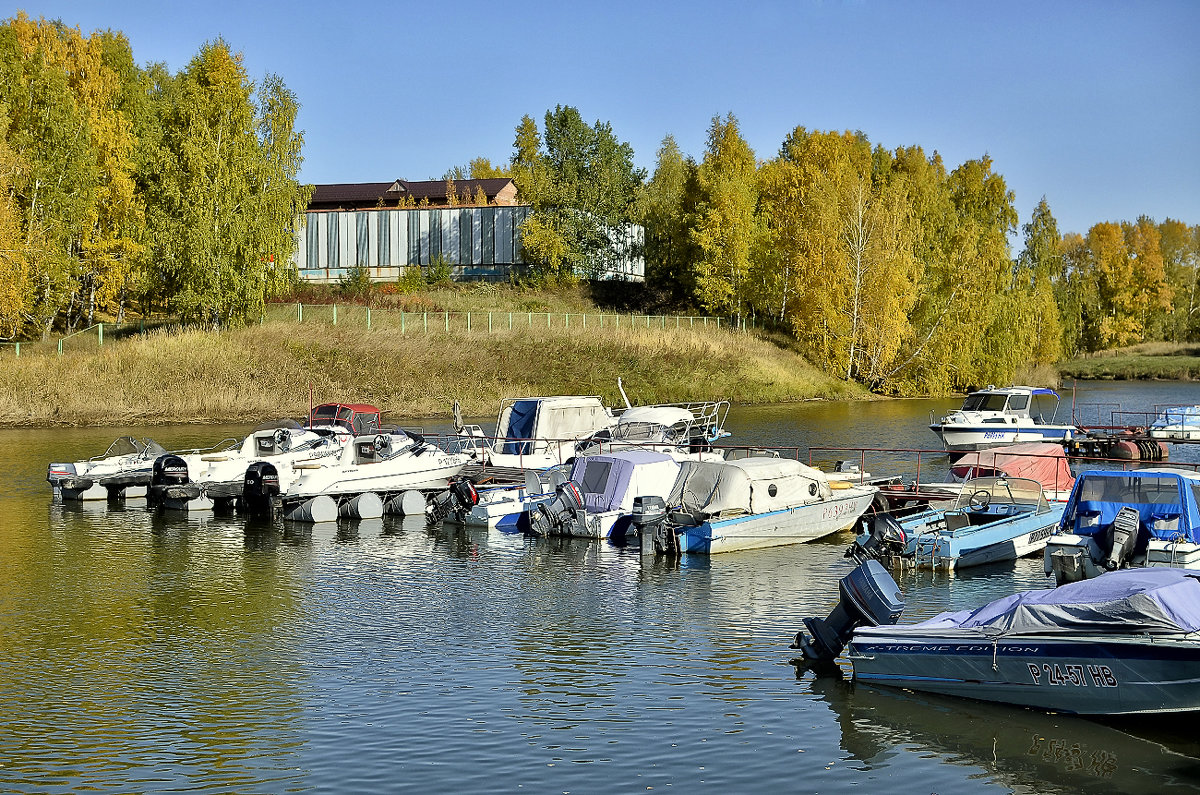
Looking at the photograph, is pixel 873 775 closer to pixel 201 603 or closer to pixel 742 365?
pixel 201 603

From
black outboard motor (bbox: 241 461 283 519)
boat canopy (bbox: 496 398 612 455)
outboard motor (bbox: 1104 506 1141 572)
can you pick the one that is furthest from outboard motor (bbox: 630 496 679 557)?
boat canopy (bbox: 496 398 612 455)

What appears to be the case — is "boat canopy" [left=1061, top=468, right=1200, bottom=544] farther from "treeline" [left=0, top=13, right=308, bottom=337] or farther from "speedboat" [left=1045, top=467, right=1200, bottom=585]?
"treeline" [left=0, top=13, right=308, bottom=337]

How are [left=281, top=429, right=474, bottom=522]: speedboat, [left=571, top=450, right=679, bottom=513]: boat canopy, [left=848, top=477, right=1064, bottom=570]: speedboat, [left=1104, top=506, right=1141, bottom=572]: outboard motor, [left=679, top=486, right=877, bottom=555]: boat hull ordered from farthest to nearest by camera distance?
[left=281, top=429, right=474, bottom=522]: speedboat
[left=571, top=450, right=679, bottom=513]: boat canopy
[left=679, top=486, right=877, bottom=555]: boat hull
[left=848, top=477, right=1064, bottom=570]: speedboat
[left=1104, top=506, right=1141, bottom=572]: outboard motor

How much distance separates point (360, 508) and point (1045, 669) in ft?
73.4

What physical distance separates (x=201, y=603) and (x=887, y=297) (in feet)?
216

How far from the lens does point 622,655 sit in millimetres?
18859

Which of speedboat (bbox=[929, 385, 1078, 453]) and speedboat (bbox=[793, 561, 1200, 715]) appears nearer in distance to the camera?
speedboat (bbox=[793, 561, 1200, 715])

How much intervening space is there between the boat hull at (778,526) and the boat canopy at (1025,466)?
203 inches

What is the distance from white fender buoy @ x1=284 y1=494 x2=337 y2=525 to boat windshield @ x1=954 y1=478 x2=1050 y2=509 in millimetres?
16946

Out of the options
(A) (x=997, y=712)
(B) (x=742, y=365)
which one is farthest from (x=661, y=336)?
(A) (x=997, y=712)

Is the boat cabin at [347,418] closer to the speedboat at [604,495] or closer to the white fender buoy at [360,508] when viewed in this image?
the white fender buoy at [360,508]

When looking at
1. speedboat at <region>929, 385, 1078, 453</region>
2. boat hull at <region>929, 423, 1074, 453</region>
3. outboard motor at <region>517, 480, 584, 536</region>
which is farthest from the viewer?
boat hull at <region>929, 423, 1074, 453</region>

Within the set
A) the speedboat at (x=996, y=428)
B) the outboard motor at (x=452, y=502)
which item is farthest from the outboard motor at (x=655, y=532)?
the speedboat at (x=996, y=428)

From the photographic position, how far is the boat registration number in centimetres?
1478
